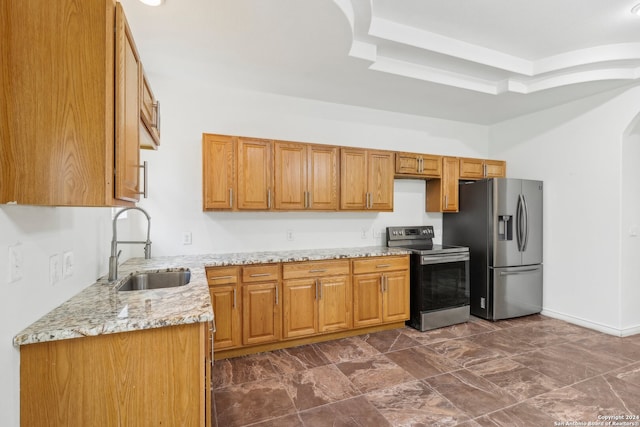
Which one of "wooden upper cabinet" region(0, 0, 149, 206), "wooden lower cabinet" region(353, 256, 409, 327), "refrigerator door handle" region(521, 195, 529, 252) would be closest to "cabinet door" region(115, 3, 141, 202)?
"wooden upper cabinet" region(0, 0, 149, 206)

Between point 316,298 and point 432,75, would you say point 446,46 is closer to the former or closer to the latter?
point 432,75

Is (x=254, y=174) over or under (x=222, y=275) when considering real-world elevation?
over

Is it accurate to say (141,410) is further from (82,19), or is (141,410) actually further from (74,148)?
(82,19)

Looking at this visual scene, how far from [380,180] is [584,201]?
244 cm

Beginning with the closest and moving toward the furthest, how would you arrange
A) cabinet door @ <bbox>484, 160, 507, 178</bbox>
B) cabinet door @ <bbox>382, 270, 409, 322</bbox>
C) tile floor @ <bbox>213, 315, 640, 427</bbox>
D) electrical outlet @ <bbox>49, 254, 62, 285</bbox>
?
electrical outlet @ <bbox>49, 254, 62, 285</bbox>
tile floor @ <bbox>213, 315, 640, 427</bbox>
cabinet door @ <bbox>382, 270, 409, 322</bbox>
cabinet door @ <bbox>484, 160, 507, 178</bbox>

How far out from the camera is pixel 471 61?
10.0 feet

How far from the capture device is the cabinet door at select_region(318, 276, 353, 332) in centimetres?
329

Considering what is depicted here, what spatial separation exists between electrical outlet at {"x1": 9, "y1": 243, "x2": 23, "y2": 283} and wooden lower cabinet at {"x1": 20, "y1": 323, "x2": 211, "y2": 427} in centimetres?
27

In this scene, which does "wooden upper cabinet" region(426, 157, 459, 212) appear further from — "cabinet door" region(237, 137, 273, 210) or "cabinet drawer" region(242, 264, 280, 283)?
"cabinet drawer" region(242, 264, 280, 283)

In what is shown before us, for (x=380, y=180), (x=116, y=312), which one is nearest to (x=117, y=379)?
(x=116, y=312)

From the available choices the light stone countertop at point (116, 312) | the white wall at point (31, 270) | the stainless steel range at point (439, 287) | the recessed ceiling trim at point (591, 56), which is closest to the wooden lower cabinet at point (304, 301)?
the stainless steel range at point (439, 287)

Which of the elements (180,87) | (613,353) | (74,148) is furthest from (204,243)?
(613,353)

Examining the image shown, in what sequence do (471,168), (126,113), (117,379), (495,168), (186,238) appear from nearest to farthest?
(117,379)
(126,113)
(186,238)
(471,168)
(495,168)

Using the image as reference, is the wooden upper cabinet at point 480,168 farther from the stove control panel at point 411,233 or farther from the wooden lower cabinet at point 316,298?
the wooden lower cabinet at point 316,298
